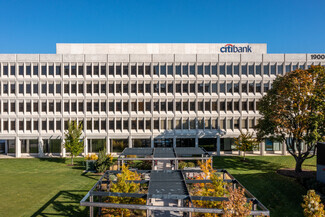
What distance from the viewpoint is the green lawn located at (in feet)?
57.4

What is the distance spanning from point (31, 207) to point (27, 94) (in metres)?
29.6

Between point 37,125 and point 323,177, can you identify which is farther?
point 37,125

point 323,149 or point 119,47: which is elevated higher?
point 119,47

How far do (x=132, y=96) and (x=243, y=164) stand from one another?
22578 millimetres

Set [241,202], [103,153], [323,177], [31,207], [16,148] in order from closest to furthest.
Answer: [241,202] < [31,207] < [323,177] < [103,153] < [16,148]

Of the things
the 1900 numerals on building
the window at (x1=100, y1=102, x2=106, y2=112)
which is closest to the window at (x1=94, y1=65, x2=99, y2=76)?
the window at (x1=100, y1=102, x2=106, y2=112)

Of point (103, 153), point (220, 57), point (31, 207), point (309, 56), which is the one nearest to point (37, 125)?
point (103, 153)

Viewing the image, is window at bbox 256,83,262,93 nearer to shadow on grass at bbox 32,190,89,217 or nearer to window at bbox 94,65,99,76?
window at bbox 94,65,99,76

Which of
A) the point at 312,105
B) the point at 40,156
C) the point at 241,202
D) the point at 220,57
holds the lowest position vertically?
the point at 40,156

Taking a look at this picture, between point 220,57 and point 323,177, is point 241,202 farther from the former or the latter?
point 220,57

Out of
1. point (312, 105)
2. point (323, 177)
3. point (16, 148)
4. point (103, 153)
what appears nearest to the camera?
point (323, 177)

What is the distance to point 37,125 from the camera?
40875mm

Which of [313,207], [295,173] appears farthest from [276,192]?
[313,207]

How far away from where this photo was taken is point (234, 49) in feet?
141
